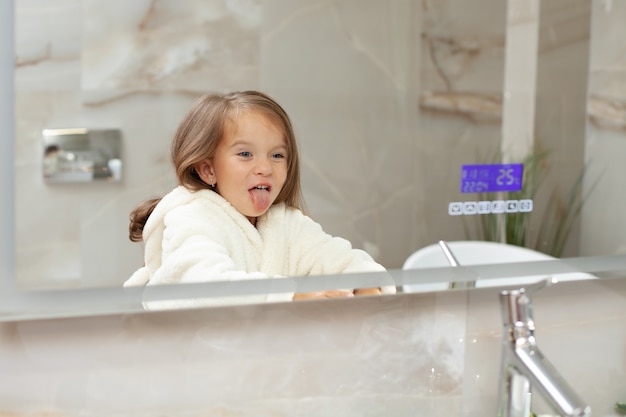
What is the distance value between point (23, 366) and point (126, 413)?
12cm

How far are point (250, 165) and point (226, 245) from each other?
0.09m

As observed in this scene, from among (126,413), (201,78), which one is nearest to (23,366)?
(126,413)

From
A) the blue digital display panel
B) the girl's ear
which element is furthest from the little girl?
the blue digital display panel

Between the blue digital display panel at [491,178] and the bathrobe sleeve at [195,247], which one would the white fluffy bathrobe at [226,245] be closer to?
the bathrobe sleeve at [195,247]

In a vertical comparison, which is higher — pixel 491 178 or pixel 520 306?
pixel 491 178

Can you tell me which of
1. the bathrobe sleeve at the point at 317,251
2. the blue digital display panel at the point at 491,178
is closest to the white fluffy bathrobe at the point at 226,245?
the bathrobe sleeve at the point at 317,251

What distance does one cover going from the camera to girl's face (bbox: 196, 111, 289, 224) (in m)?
0.81

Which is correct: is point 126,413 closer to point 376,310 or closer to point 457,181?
point 376,310

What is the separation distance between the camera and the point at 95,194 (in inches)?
30.4

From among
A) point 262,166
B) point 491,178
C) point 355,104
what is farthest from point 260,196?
point 491,178

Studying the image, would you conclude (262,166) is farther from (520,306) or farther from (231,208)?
(520,306)

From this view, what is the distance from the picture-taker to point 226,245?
32.1 inches

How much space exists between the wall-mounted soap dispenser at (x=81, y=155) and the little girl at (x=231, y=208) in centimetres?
5

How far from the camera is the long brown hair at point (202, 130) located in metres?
0.79
